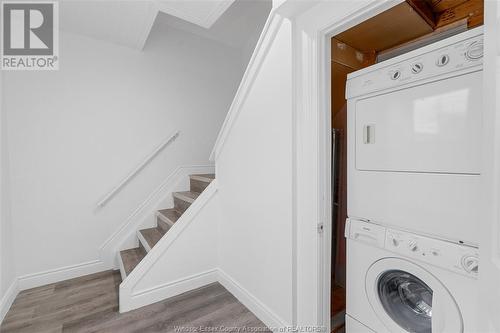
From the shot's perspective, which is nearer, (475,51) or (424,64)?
(475,51)

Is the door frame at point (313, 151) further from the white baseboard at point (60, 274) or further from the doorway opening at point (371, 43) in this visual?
the white baseboard at point (60, 274)

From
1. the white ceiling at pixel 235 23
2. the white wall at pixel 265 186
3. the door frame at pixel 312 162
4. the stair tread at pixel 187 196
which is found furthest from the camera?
the white ceiling at pixel 235 23

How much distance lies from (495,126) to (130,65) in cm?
295

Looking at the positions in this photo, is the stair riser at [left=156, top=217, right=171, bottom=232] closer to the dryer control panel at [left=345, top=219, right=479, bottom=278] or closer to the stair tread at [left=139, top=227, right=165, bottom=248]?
the stair tread at [left=139, top=227, right=165, bottom=248]

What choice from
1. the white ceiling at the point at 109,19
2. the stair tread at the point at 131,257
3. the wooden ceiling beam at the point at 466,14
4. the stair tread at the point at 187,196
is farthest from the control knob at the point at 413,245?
the white ceiling at the point at 109,19

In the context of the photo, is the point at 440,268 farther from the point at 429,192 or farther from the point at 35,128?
the point at 35,128

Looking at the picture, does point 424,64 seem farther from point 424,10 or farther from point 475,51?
point 424,10

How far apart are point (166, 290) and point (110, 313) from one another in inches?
16.4

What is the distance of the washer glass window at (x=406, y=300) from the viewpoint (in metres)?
1.21

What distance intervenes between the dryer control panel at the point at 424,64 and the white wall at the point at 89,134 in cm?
220

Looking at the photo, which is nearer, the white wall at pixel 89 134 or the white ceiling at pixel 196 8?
the white ceiling at pixel 196 8

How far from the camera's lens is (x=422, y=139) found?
3.63ft

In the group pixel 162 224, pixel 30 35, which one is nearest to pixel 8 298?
pixel 162 224

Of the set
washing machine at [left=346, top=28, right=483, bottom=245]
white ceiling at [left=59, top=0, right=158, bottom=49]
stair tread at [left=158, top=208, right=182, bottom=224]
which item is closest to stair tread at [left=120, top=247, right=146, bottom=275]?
stair tread at [left=158, top=208, right=182, bottom=224]
